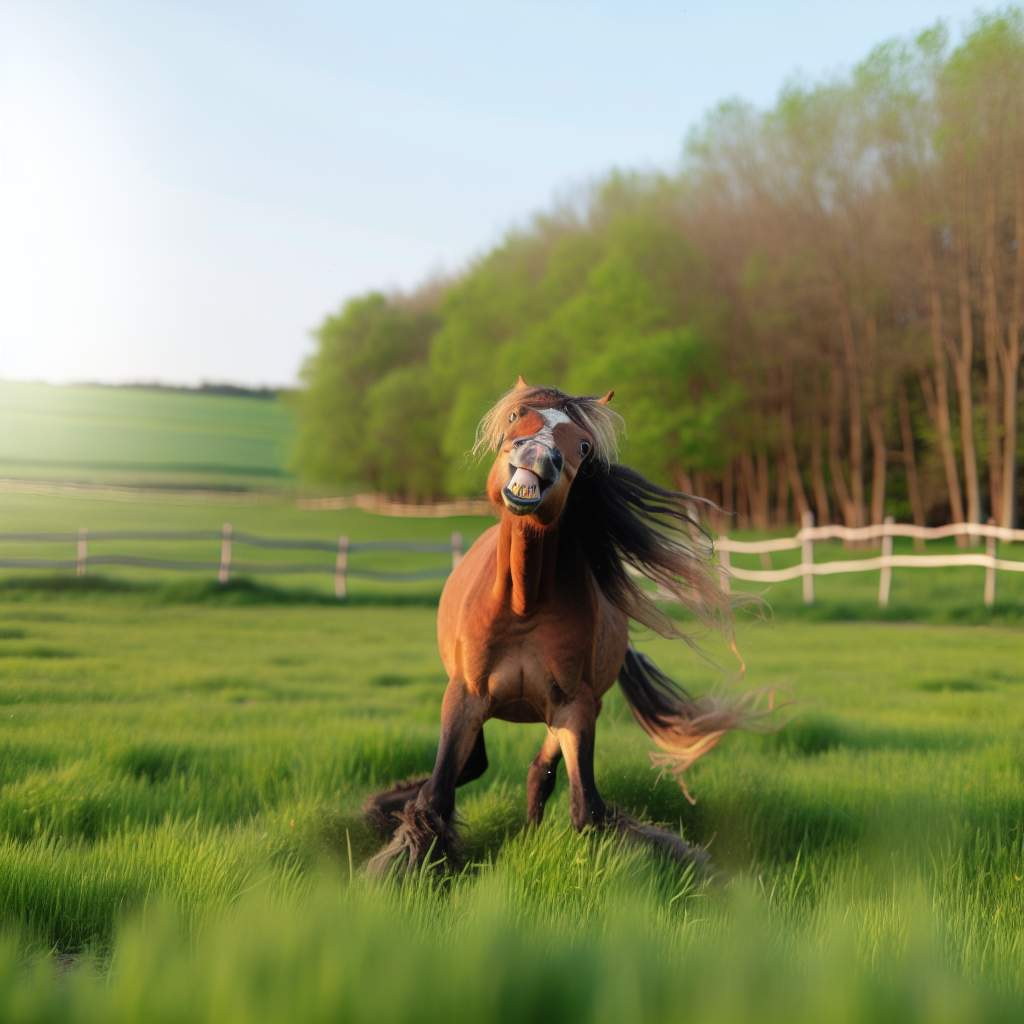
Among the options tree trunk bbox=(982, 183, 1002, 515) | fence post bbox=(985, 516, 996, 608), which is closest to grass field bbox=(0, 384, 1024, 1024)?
fence post bbox=(985, 516, 996, 608)

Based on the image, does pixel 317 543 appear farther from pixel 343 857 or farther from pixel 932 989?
pixel 932 989

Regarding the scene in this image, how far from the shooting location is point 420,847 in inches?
159

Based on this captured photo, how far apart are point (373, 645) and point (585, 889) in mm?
10696

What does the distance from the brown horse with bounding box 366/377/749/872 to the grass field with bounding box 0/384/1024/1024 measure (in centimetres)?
24

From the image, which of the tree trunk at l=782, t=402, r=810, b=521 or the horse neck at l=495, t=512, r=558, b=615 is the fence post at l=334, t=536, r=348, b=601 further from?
the tree trunk at l=782, t=402, r=810, b=521

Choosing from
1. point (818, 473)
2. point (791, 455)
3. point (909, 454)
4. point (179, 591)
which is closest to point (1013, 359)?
point (909, 454)

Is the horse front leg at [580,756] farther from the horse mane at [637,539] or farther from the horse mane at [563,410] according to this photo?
the horse mane at [563,410]

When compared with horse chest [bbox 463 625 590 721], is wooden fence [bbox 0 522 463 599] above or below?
below

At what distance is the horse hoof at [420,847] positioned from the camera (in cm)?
396

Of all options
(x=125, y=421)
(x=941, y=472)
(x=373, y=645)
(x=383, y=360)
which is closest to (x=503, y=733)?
(x=373, y=645)

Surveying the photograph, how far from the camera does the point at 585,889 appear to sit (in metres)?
3.63

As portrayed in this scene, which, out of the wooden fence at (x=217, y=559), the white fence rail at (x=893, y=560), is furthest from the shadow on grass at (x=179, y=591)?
the white fence rail at (x=893, y=560)

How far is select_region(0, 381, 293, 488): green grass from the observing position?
21.5 m

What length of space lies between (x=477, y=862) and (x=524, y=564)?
52.1 inches
